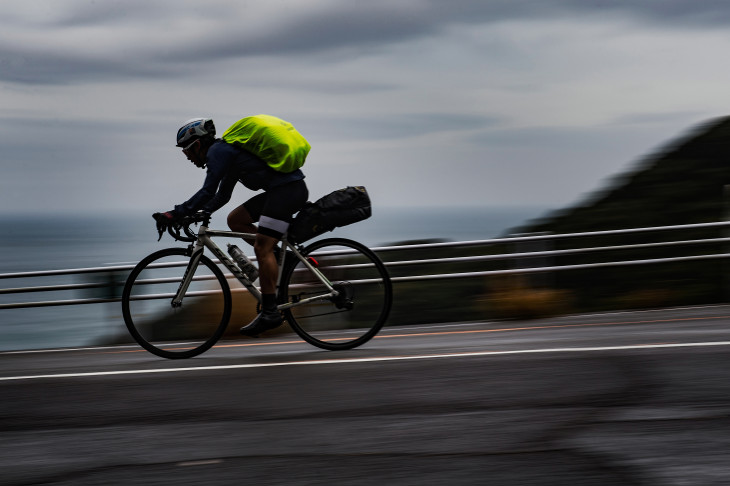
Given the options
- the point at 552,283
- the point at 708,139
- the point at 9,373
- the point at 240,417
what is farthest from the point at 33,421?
the point at 708,139

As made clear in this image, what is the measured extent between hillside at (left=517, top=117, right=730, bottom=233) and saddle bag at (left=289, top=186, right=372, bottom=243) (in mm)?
27990

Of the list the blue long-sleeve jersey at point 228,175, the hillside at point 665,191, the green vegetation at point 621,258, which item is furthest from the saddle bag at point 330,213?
the hillside at point 665,191

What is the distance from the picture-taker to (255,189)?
24.6 ft

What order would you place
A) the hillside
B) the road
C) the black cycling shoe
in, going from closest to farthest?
1. the road
2. the black cycling shoe
3. the hillside

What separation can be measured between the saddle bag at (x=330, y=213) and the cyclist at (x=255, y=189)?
10cm

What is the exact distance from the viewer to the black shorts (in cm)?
730

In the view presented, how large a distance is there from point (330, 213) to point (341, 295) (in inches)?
28.2

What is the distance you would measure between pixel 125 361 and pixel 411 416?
358cm

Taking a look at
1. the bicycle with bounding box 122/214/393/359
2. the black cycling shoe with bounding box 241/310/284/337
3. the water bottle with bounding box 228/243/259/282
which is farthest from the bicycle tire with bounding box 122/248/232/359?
the black cycling shoe with bounding box 241/310/284/337

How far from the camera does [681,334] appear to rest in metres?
7.61

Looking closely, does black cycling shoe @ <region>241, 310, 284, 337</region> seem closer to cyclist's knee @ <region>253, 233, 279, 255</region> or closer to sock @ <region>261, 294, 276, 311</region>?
sock @ <region>261, 294, 276, 311</region>

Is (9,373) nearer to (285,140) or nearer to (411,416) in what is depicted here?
(285,140)

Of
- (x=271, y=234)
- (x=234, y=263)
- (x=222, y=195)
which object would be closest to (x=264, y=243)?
(x=271, y=234)

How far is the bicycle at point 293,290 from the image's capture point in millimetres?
7562
